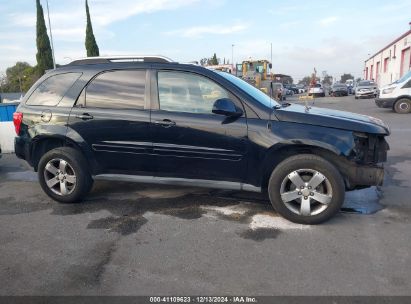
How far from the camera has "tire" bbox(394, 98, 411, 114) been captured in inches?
607

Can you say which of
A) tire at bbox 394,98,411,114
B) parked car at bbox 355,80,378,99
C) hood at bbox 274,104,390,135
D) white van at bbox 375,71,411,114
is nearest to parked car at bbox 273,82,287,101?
white van at bbox 375,71,411,114

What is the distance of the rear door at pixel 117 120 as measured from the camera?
4488 millimetres

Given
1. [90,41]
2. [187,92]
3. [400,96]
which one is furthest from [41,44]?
[187,92]

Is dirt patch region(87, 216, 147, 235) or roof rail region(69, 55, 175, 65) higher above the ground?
roof rail region(69, 55, 175, 65)

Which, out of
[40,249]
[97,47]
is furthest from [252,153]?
[97,47]

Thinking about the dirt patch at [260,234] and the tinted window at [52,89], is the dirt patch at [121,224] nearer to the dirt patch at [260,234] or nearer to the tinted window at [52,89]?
the dirt patch at [260,234]

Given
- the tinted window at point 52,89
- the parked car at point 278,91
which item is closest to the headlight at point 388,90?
the parked car at point 278,91

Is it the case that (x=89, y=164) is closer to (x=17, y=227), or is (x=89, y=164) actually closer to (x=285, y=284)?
(x=17, y=227)

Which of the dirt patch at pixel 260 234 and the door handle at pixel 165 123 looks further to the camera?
the door handle at pixel 165 123

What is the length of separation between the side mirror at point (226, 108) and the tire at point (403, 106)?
1375 cm

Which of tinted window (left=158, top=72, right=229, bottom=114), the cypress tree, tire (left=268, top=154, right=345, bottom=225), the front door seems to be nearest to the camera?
tire (left=268, top=154, right=345, bottom=225)

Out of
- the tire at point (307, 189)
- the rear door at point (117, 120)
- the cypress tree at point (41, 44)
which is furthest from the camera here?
the cypress tree at point (41, 44)

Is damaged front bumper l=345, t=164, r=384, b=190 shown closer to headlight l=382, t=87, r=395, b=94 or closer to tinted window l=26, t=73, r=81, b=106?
tinted window l=26, t=73, r=81, b=106

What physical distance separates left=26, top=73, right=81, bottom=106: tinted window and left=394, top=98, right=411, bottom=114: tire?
47.4 feet
